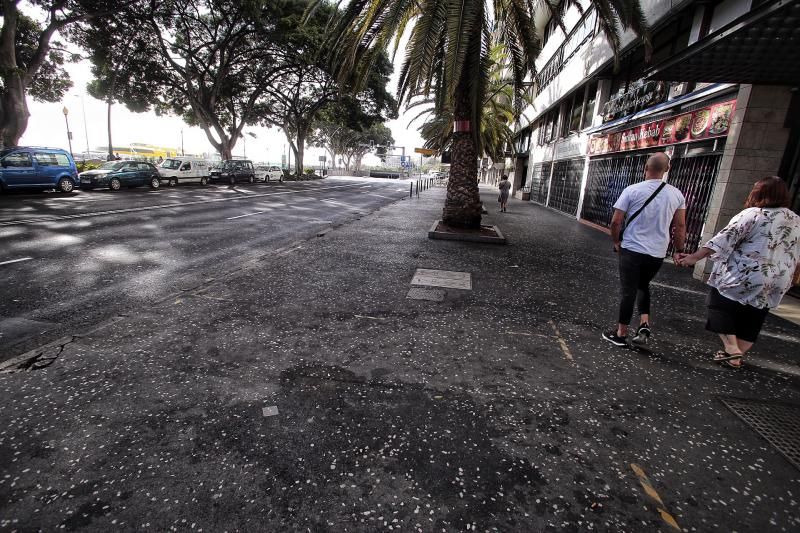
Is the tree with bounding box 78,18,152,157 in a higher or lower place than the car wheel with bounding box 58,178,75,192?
higher

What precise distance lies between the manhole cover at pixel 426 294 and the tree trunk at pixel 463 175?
545cm

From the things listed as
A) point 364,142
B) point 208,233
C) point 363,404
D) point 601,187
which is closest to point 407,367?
point 363,404

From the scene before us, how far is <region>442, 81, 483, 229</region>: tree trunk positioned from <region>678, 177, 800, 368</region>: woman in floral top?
6.95m

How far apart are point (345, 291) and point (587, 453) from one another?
3.74 m

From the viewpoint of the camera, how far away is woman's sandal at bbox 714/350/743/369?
3775 mm

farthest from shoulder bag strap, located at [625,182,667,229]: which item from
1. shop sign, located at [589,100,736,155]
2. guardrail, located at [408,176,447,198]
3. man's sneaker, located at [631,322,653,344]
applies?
guardrail, located at [408,176,447,198]

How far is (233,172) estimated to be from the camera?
104ft

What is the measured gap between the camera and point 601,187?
14.8 m

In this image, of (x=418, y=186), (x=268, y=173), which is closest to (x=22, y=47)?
(x=268, y=173)

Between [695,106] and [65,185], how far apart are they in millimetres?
23835

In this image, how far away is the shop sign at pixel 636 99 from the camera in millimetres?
11110

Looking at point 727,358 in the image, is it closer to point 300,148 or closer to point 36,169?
point 36,169

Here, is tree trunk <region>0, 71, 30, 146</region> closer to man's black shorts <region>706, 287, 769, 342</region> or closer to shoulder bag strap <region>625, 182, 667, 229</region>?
shoulder bag strap <region>625, 182, 667, 229</region>

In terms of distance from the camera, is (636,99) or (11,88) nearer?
(636,99)
